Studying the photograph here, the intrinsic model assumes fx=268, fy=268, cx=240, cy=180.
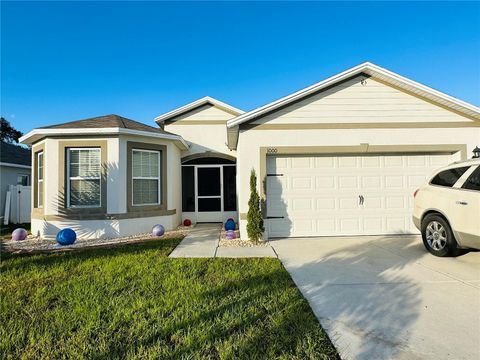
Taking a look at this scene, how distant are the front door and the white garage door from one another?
4.33 m

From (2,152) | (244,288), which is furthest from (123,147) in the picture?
(2,152)

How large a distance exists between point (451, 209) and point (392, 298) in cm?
263

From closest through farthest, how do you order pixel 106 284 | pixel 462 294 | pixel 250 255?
1. pixel 462 294
2. pixel 106 284
3. pixel 250 255

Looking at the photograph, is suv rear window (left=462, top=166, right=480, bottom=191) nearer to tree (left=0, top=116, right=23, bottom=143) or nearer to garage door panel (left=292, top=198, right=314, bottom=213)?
garage door panel (left=292, top=198, right=314, bottom=213)

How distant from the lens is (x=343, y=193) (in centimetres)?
770

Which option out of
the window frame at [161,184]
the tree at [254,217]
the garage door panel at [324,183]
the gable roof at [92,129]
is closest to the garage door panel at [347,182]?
the garage door panel at [324,183]

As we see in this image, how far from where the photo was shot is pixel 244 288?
12.5ft

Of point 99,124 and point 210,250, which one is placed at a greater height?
point 99,124

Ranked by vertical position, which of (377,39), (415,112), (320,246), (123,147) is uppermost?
(377,39)

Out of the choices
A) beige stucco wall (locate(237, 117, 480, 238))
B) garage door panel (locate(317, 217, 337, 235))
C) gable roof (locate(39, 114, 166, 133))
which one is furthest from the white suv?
gable roof (locate(39, 114, 166, 133))

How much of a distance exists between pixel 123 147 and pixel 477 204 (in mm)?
8646

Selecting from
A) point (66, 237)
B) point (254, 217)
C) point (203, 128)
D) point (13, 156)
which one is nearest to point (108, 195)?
point (66, 237)

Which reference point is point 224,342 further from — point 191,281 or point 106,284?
point 106,284

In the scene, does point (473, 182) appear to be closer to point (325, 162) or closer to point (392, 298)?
point (392, 298)
